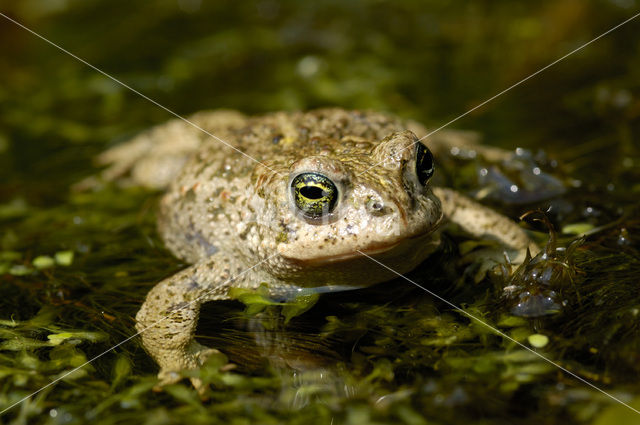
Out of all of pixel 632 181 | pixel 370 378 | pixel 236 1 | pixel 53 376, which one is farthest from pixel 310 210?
pixel 236 1

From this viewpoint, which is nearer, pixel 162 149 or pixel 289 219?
pixel 289 219

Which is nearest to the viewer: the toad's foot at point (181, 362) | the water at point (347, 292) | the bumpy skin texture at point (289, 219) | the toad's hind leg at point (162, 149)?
the water at point (347, 292)

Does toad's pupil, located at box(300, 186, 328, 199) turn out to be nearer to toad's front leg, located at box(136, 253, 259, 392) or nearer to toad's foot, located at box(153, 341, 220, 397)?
toad's front leg, located at box(136, 253, 259, 392)

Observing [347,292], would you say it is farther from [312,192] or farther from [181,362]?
[181,362]

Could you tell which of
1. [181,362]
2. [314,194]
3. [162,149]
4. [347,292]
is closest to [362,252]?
[314,194]

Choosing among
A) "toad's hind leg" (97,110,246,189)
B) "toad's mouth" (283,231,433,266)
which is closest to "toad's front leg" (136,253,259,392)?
"toad's mouth" (283,231,433,266)

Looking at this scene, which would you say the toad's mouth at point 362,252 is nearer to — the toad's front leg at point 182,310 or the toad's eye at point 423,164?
the toad's eye at point 423,164

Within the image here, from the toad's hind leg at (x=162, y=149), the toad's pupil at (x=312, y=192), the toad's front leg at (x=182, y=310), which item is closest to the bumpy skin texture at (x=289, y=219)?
the toad's front leg at (x=182, y=310)

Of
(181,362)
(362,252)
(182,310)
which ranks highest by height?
(362,252)
